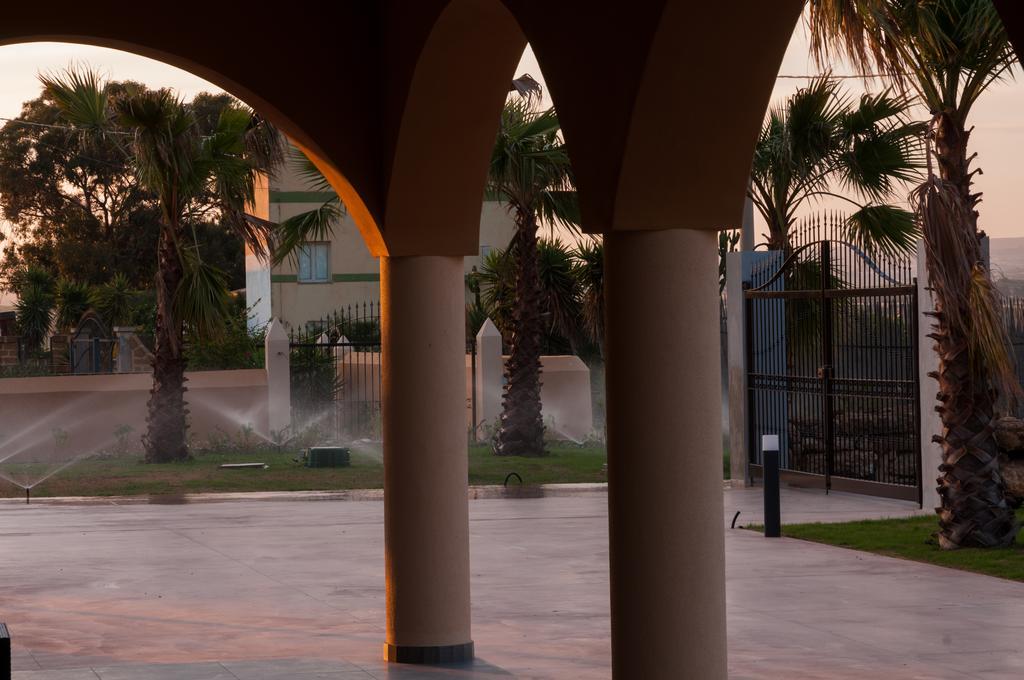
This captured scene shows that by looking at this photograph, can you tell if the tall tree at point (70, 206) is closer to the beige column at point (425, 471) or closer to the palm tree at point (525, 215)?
the palm tree at point (525, 215)

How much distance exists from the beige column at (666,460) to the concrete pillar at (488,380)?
62.8ft

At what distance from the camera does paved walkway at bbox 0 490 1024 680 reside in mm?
8164

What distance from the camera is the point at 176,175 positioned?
803 inches

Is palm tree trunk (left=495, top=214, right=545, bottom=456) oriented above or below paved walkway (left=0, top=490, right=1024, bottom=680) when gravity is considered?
above

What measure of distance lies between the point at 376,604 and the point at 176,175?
37.9 feet

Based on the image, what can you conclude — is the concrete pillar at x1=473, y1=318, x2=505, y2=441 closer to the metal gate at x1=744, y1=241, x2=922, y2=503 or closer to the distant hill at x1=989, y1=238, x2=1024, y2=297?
the metal gate at x1=744, y1=241, x2=922, y2=503

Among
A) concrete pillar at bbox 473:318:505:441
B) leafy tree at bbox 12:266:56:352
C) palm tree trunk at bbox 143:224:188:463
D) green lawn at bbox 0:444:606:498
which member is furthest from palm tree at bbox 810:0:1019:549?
leafy tree at bbox 12:266:56:352

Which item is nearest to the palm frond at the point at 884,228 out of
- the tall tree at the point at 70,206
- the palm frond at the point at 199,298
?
the palm frond at the point at 199,298

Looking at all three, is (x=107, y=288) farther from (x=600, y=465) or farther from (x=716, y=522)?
(x=716, y=522)

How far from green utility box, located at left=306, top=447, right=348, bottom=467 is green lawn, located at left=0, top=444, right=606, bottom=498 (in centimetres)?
21

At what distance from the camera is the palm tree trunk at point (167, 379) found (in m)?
21.0

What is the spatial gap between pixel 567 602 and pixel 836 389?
24.4 ft

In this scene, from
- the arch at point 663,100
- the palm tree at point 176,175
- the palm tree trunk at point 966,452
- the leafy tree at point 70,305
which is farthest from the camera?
the leafy tree at point 70,305

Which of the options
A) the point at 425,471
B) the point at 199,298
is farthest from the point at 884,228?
the point at 425,471
